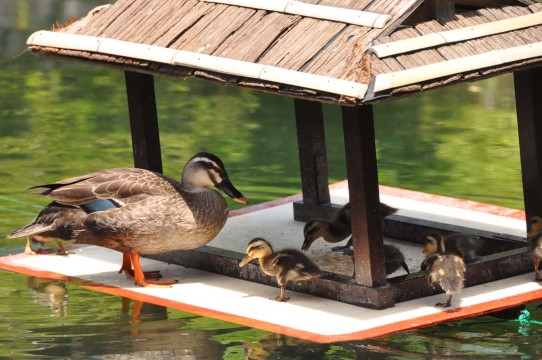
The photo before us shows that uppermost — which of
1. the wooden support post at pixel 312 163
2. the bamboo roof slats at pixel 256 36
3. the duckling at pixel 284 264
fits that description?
the bamboo roof slats at pixel 256 36

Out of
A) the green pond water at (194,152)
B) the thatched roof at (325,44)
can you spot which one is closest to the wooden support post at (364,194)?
the thatched roof at (325,44)

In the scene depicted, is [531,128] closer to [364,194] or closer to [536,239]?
[536,239]

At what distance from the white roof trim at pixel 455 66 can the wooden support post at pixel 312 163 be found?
3175 millimetres

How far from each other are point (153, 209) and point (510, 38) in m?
2.99

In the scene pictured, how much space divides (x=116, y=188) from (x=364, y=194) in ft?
6.98

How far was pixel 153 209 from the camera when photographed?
12.8 metres

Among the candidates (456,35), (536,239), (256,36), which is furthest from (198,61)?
(536,239)

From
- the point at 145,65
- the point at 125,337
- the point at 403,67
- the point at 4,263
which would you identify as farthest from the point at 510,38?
the point at 4,263

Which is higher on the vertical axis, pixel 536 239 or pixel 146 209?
pixel 146 209

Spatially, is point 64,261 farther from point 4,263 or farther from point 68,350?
point 68,350

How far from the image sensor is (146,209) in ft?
42.1

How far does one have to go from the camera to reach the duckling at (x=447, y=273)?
39.6 feet

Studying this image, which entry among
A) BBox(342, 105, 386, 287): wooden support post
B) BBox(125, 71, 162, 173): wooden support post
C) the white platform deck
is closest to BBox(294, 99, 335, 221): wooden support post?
the white platform deck

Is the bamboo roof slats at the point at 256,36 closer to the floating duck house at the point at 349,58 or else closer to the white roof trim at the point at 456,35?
the floating duck house at the point at 349,58
